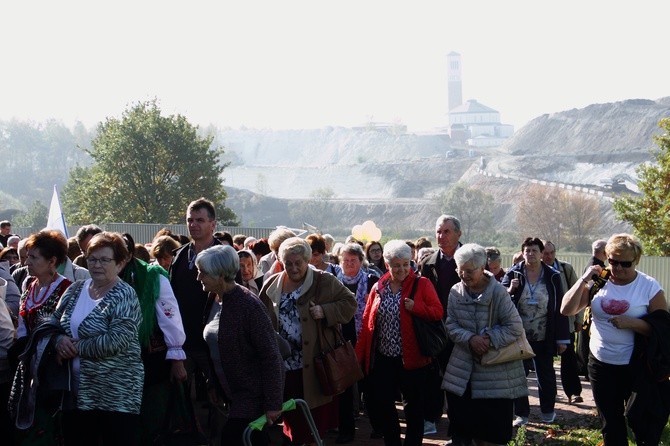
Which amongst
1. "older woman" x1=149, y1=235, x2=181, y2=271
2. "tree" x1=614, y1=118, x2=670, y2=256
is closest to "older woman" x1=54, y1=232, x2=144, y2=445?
"older woman" x1=149, y1=235, x2=181, y2=271

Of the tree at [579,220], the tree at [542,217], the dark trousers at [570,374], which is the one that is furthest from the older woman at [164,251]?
the tree at [542,217]

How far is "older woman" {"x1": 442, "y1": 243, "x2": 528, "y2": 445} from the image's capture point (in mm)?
6848

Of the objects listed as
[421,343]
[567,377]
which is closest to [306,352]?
[421,343]

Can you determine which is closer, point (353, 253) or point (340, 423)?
point (340, 423)

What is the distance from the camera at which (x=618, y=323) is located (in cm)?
671

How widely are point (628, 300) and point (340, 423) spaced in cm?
308

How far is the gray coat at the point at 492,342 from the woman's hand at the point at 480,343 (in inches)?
1.5

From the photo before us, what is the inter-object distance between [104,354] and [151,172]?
41351 millimetres

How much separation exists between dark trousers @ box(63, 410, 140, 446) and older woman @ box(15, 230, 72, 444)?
566 mm

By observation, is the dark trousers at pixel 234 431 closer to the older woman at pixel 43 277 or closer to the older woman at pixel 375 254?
the older woman at pixel 43 277

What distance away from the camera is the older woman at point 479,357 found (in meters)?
6.85

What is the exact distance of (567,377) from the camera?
10945mm

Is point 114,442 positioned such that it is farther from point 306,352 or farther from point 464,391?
point 464,391

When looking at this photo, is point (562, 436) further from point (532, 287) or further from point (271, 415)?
point (271, 415)
